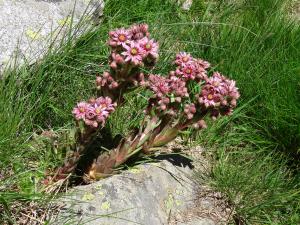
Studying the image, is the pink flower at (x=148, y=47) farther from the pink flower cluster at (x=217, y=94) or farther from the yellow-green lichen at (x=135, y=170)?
the yellow-green lichen at (x=135, y=170)

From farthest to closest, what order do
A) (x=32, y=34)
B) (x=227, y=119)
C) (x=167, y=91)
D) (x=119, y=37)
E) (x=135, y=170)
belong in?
(x=227, y=119) < (x=32, y=34) < (x=135, y=170) < (x=167, y=91) < (x=119, y=37)

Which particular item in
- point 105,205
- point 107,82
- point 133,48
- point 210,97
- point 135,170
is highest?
point 133,48

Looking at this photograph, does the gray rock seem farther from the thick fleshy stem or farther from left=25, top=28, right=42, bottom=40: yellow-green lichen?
left=25, top=28, right=42, bottom=40: yellow-green lichen

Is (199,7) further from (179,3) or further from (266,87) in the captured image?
(266,87)

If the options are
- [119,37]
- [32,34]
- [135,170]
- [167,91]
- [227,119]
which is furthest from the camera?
[227,119]

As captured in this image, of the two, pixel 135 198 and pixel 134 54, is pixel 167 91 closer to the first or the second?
pixel 134 54

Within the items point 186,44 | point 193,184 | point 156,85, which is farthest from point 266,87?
point 156,85

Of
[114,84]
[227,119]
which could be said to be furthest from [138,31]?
[227,119]
